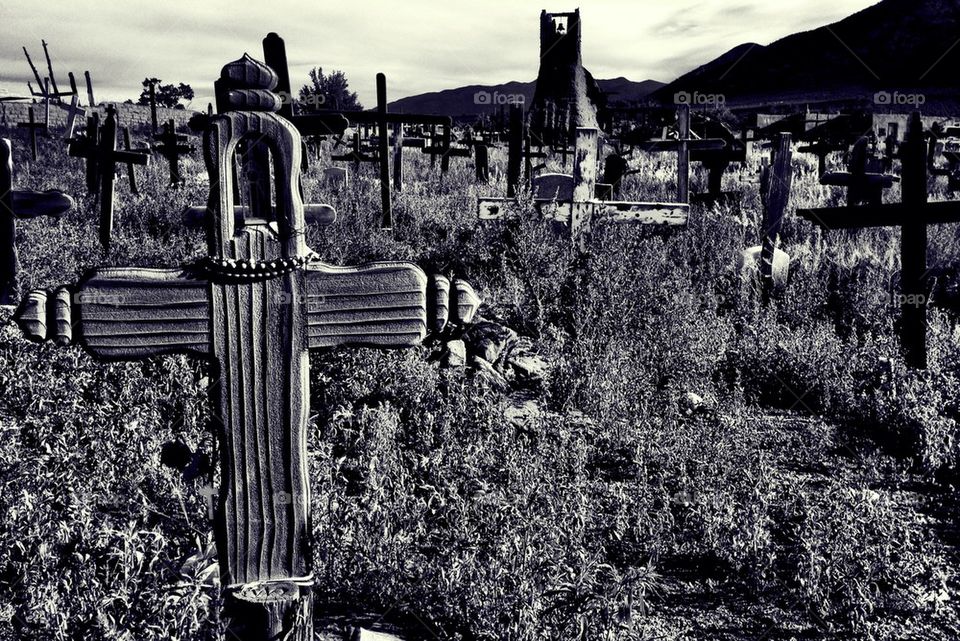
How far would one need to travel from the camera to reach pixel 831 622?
3355mm

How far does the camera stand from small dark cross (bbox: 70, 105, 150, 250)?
9.72m

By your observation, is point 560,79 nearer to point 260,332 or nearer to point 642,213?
point 642,213

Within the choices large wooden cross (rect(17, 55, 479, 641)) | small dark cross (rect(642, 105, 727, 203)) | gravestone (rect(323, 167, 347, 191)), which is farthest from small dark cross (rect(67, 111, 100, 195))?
large wooden cross (rect(17, 55, 479, 641))

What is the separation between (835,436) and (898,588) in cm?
196

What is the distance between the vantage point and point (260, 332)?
207 cm

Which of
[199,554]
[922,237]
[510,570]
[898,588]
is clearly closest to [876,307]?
[922,237]

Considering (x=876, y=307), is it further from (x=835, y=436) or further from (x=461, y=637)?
(x=461, y=637)

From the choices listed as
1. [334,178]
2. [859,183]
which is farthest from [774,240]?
[334,178]

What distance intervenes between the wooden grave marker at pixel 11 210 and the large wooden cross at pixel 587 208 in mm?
4129

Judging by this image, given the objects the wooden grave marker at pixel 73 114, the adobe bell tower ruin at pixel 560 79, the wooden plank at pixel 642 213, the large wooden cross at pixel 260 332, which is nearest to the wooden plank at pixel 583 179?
the wooden plank at pixel 642 213

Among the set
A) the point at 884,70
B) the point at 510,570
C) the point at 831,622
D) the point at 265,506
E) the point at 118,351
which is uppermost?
the point at 884,70

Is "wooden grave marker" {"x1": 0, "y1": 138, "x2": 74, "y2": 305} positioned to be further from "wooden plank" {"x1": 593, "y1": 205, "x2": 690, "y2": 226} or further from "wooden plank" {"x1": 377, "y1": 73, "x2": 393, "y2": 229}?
"wooden plank" {"x1": 593, "y1": 205, "x2": 690, "y2": 226}

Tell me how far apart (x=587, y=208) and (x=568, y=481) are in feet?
17.9

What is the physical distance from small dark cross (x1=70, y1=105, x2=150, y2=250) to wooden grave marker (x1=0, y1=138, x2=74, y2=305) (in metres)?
1.96
